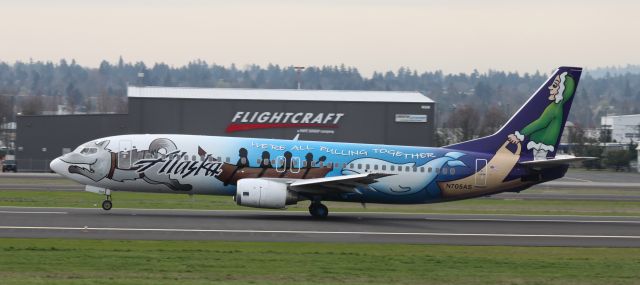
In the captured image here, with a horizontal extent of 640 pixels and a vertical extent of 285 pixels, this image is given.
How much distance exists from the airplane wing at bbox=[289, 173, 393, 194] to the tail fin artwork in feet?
17.5

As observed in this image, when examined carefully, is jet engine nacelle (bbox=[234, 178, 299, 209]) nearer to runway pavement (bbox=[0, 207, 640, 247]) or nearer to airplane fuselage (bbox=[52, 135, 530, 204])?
runway pavement (bbox=[0, 207, 640, 247])

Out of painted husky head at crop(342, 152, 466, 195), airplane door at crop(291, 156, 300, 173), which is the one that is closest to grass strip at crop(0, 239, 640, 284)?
airplane door at crop(291, 156, 300, 173)

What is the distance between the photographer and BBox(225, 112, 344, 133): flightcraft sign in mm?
83562

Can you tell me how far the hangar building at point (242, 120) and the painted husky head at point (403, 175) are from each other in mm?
43419

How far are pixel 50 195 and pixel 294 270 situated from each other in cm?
2791

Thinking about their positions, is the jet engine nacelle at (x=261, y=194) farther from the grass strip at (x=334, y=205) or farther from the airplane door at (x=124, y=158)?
the grass strip at (x=334, y=205)

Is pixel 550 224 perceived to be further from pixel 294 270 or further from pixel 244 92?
pixel 244 92

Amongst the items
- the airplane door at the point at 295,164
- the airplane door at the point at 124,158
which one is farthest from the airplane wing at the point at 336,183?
the airplane door at the point at 124,158

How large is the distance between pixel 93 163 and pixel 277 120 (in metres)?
45.5

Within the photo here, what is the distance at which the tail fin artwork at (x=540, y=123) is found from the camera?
135 feet

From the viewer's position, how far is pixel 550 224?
39.6 m

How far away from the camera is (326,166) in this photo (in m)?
39.5

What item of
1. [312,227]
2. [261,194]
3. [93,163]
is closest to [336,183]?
[261,194]

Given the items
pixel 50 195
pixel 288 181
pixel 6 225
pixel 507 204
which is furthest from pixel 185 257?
pixel 507 204
